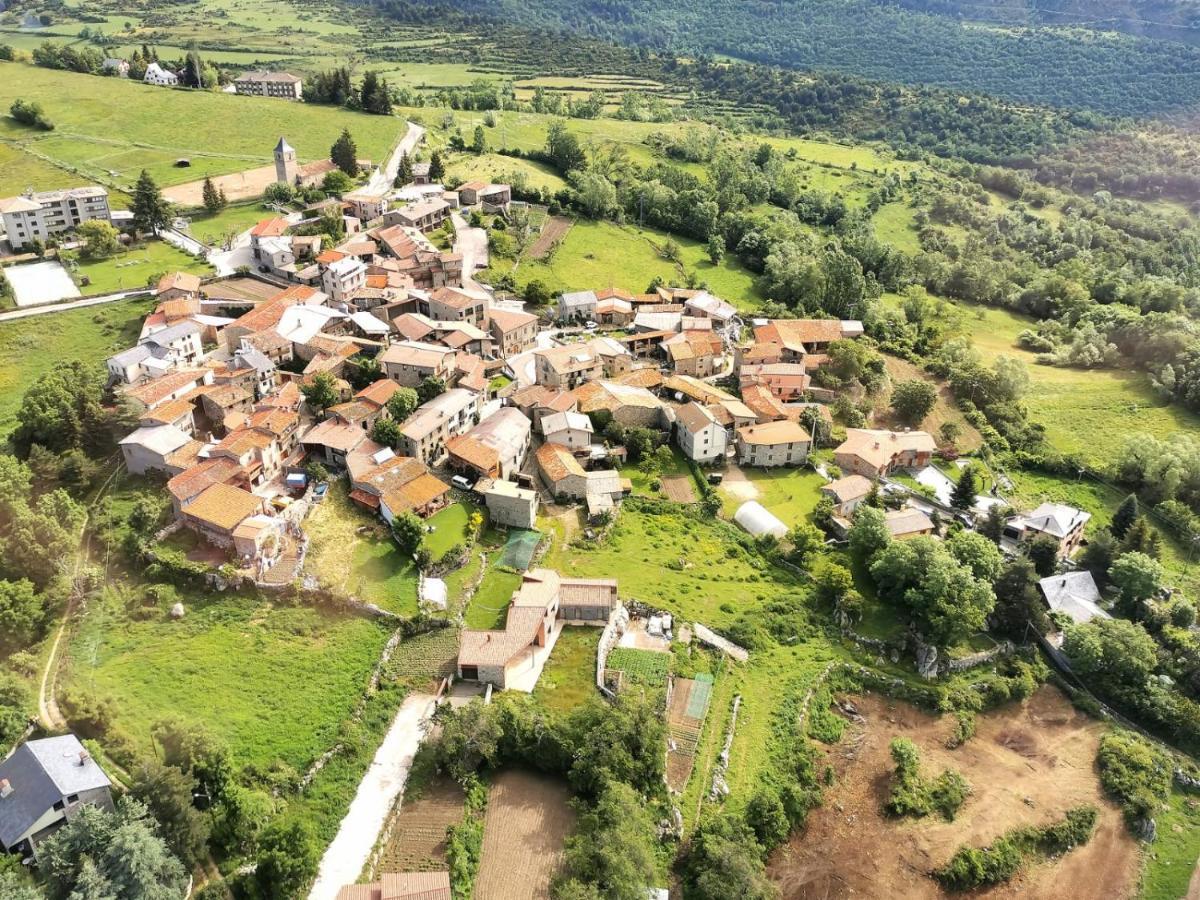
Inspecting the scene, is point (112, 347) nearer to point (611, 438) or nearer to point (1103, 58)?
point (611, 438)

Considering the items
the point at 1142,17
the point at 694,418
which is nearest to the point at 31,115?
the point at 694,418

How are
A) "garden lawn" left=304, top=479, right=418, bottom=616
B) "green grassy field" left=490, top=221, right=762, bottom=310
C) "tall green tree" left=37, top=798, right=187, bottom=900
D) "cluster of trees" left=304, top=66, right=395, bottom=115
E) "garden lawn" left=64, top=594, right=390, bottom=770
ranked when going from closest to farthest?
"tall green tree" left=37, top=798, right=187, bottom=900 < "garden lawn" left=64, top=594, right=390, bottom=770 < "garden lawn" left=304, top=479, right=418, bottom=616 < "green grassy field" left=490, top=221, right=762, bottom=310 < "cluster of trees" left=304, top=66, right=395, bottom=115

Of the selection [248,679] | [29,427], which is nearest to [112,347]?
[29,427]

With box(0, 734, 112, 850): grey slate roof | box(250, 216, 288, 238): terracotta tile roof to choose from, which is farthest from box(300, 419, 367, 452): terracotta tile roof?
box(250, 216, 288, 238): terracotta tile roof

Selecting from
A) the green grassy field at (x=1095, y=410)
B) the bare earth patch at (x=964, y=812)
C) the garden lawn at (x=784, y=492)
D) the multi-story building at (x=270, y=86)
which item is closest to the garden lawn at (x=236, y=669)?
the bare earth patch at (x=964, y=812)

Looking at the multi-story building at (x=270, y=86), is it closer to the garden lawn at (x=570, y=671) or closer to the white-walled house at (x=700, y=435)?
the white-walled house at (x=700, y=435)

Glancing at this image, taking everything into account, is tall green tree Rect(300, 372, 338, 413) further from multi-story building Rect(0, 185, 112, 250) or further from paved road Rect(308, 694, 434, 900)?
multi-story building Rect(0, 185, 112, 250)
